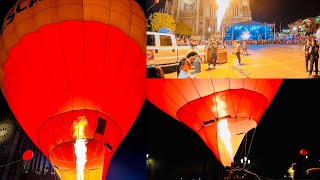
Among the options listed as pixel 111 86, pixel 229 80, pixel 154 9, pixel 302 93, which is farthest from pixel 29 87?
pixel 302 93

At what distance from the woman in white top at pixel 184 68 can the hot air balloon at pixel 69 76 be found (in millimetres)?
1517

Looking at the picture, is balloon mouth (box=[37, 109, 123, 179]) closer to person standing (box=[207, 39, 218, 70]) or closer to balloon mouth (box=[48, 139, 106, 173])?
balloon mouth (box=[48, 139, 106, 173])

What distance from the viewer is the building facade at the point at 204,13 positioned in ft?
18.7

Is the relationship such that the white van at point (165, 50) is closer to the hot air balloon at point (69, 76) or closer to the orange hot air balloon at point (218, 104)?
the orange hot air balloon at point (218, 104)

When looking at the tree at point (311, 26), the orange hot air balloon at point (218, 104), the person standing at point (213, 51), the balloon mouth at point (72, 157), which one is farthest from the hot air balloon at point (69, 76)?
the tree at point (311, 26)

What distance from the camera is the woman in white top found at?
551 cm

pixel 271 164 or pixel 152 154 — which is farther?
pixel 271 164

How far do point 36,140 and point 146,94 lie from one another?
1.93m

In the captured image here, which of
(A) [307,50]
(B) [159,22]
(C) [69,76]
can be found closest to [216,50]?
(B) [159,22]

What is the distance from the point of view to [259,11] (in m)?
5.79

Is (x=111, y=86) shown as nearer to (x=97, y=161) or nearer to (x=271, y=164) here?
(x=97, y=161)

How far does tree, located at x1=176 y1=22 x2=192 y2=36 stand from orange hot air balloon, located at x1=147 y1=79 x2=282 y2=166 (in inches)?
31.8

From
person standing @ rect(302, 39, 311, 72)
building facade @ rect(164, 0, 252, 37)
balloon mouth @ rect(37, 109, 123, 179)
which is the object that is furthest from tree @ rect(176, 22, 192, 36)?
balloon mouth @ rect(37, 109, 123, 179)

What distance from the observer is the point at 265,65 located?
5617 mm
